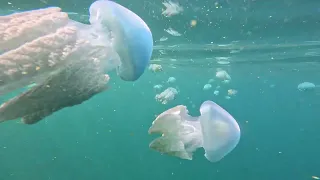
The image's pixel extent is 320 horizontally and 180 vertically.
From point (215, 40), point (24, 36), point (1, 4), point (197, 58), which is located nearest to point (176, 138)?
point (24, 36)

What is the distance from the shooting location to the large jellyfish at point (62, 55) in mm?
1578

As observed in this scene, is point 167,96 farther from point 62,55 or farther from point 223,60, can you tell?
point 223,60

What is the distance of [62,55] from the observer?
165 centimetres

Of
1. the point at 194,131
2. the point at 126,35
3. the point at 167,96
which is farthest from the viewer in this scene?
the point at 167,96

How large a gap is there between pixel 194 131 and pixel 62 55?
1.23m

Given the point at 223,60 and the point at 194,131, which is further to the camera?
the point at 223,60

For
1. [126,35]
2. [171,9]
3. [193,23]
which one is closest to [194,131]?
[126,35]

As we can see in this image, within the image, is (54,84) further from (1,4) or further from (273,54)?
(273,54)

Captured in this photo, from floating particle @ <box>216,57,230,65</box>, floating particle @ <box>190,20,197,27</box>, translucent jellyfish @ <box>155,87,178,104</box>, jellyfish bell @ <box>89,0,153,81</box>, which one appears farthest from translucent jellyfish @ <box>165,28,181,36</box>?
jellyfish bell @ <box>89,0,153,81</box>

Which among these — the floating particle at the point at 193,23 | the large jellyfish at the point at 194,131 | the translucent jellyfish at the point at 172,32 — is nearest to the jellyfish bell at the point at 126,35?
the large jellyfish at the point at 194,131

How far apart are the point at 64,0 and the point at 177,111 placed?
6.64 m

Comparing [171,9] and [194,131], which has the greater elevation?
[194,131]

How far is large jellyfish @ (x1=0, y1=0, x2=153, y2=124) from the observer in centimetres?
158

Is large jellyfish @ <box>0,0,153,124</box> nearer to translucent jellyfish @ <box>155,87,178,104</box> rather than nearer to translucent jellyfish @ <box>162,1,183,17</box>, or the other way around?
translucent jellyfish @ <box>162,1,183,17</box>
